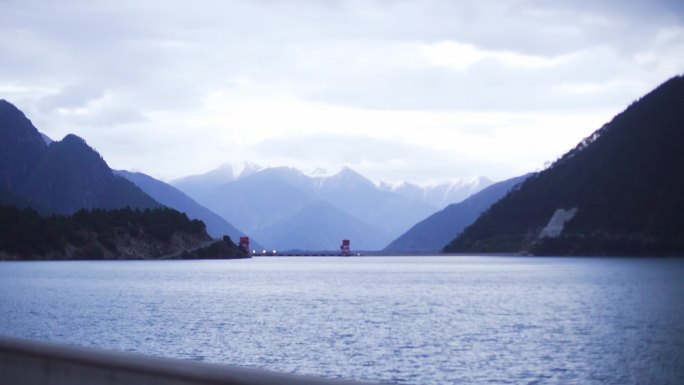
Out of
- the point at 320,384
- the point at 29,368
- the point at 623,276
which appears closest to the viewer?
the point at 320,384

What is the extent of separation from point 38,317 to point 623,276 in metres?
104

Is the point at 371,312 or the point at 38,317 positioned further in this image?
the point at 371,312

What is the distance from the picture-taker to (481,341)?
4941 cm

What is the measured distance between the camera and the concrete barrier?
664cm

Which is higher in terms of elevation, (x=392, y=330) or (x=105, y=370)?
(x=105, y=370)

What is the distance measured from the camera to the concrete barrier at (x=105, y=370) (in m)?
6.64

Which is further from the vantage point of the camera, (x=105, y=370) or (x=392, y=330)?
(x=392, y=330)

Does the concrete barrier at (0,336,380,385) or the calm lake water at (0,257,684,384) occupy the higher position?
the concrete barrier at (0,336,380,385)

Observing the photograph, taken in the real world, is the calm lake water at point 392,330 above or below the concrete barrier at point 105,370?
below

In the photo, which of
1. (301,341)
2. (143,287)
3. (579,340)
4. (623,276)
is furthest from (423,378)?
(623,276)

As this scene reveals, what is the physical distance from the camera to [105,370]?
26.1ft

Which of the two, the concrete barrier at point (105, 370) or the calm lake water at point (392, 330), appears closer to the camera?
the concrete barrier at point (105, 370)

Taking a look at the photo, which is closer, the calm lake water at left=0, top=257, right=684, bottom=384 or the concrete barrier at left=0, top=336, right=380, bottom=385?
the concrete barrier at left=0, top=336, right=380, bottom=385

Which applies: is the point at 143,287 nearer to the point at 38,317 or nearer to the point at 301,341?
the point at 38,317
